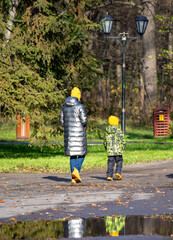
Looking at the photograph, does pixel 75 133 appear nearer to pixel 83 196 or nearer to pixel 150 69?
pixel 83 196

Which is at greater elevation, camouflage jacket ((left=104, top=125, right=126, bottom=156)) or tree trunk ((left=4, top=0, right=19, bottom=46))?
tree trunk ((left=4, top=0, right=19, bottom=46))

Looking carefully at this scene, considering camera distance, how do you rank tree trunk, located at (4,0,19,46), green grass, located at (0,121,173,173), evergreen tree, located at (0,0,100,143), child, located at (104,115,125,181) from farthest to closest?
tree trunk, located at (4,0,19,46) < evergreen tree, located at (0,0,100,143) < green grass, located at (0,121,173,173) < child, located at (104,115,125,181)

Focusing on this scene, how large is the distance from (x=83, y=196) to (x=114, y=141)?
9.64 ft

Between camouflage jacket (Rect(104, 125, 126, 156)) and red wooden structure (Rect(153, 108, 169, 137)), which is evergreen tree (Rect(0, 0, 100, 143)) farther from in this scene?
red wooden structure (Rect(153, 108, 169, 137))

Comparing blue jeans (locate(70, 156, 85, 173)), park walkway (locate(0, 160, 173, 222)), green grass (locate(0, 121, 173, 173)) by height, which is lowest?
green grass (locate(0, 121, 173, 173))

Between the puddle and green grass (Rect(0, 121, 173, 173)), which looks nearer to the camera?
the puddle

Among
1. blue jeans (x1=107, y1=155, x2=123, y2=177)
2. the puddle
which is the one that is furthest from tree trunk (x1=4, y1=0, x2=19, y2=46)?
the puddle

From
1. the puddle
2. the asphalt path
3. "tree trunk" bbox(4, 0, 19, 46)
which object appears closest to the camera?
the puddle

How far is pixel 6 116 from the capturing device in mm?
16594

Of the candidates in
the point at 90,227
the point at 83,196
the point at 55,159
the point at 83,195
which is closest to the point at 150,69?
the point at 55,159

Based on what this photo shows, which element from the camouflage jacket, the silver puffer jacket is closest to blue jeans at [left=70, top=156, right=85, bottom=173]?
the silver puffer jacket

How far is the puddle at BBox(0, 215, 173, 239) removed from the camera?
6.01 meters

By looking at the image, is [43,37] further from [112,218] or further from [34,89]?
[112,218]

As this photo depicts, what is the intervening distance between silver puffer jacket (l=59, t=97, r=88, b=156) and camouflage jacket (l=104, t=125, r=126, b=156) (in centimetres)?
89
